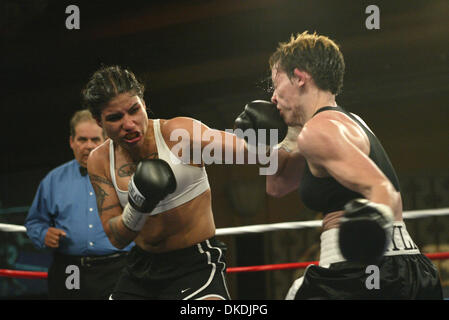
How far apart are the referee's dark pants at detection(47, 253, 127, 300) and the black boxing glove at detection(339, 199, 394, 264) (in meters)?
1.35

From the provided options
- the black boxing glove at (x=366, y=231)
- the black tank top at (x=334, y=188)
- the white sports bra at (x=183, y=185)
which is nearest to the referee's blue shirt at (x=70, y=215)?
the white sports bra at (x=183, y=185)

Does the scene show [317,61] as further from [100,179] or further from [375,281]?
[100,179]

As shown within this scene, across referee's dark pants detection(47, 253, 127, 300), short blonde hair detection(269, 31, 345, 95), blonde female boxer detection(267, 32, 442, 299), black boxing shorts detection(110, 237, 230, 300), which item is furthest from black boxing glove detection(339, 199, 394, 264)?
referee's dark pants detection(47, 253, 127, 300)

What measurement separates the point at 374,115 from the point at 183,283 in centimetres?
303

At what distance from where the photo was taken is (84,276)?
7.08 feet

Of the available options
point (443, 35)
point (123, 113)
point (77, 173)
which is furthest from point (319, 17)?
point (123, 113)

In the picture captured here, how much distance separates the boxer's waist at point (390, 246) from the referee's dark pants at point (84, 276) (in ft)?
3.92

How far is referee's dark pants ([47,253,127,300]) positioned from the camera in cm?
213

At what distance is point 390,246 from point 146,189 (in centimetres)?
65

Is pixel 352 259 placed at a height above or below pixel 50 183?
below

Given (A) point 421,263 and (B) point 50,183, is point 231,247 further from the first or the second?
(A) point 421,263

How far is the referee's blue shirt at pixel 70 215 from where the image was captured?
2.20 m

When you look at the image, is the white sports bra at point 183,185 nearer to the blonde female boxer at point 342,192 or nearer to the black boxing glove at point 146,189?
the black boxing glove at point 146,189

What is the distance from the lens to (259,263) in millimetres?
4504
